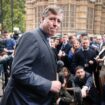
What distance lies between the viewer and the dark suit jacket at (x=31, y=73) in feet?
9.39

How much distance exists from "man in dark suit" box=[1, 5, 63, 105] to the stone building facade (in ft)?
61.6

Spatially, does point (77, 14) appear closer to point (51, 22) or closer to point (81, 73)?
point (81, 73)

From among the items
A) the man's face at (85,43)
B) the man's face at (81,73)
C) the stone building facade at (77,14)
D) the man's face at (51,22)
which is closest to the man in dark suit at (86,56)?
the man's face at (85,43)

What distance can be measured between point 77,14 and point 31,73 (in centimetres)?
2003

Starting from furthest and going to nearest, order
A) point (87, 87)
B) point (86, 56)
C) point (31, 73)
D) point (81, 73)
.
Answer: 1. point (86, 56)
2. point (81, 73)
3. point (87, 87)
4. point (31, 73)

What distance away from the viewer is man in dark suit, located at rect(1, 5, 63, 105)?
9.40 ft

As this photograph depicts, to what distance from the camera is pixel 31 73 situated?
2.88 meters

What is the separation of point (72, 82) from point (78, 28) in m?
→ 15.5

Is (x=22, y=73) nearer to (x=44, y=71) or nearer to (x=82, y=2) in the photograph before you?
(x=44, y=71)

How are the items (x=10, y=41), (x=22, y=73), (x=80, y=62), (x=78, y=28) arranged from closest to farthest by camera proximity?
(x=22, y=73)
(x=80, y=62)
(x=10, y=41)
(x=78, y=28)

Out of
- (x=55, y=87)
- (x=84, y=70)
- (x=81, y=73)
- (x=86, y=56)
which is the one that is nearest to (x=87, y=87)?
(x=81, y=73)

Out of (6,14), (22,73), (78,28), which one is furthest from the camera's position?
(6,14)

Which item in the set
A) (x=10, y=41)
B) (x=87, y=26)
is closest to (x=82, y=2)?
(x=87, y=26)

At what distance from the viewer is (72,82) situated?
23.3 feet
